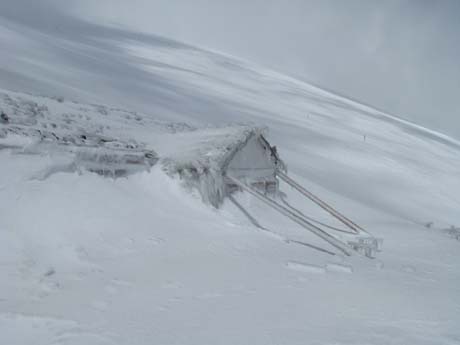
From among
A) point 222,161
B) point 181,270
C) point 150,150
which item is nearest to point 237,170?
point 222,161

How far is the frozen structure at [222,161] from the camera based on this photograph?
6.16m

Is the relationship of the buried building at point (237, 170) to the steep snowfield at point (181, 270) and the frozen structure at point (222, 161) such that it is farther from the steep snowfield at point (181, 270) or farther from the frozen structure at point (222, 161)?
the steep snowfield at point (181, 270)

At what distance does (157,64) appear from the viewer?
2316cm

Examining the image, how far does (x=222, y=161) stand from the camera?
6637 millimetres

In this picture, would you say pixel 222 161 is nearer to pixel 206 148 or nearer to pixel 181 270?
pixel 206 148

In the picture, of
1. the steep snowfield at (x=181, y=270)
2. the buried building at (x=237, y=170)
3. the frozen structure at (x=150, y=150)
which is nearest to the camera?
the steep snowfield at (x=181, y=270)

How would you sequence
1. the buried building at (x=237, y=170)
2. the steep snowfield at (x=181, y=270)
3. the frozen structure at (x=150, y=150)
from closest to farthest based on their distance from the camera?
the steep snowfield at (x=181, y=270), the frozen structure at (x=150, y=150), the buried building at (x=237, y=170)

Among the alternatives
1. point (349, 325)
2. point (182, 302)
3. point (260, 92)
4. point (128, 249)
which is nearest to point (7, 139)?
point (128, 249)

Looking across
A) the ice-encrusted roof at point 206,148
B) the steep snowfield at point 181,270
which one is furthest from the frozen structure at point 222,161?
the steep snowfield at point 181,270

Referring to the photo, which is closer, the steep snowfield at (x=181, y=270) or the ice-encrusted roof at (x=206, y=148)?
the steep snowfield at (x=181, y=270)

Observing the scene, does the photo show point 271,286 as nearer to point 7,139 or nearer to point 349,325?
point 349,325

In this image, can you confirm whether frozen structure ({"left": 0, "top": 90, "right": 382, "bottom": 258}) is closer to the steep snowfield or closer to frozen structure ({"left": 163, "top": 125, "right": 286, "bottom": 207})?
frozen structure ({"left": 163, "top": 125, "right": 286, "bottom": 207})

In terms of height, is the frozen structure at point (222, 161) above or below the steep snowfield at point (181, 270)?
above

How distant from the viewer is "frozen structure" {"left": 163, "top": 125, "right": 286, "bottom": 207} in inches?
243
